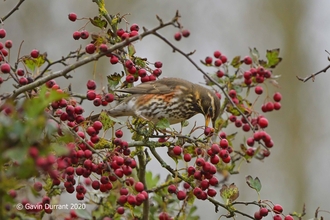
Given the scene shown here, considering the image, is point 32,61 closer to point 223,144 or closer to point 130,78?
point 130,78

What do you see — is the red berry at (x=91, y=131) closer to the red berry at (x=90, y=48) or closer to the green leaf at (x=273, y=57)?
the red berry at (x=90, y=48)

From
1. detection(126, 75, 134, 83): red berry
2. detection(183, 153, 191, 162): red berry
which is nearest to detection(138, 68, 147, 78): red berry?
detection(126, 75, 134, 83): red berry

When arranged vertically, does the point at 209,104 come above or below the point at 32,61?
above

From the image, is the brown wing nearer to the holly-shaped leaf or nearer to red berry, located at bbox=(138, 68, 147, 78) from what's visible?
red berry, located at bbox=(138, 68, 147, 78)

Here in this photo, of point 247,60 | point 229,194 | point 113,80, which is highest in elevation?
point 247,60

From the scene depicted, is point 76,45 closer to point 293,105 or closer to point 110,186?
point 293,105

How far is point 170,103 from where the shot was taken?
3006 mm

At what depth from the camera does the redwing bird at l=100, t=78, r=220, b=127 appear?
2.76 metres

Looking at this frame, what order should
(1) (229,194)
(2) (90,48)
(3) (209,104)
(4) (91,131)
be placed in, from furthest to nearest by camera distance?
1. (3) (209,104)
2. (1) (229,194)
3. (4) (91,131)
4. (2) (90,48)

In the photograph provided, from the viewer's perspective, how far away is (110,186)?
1.83m

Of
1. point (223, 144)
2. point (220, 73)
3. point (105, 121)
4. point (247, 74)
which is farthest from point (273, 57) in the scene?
point (105, 121)

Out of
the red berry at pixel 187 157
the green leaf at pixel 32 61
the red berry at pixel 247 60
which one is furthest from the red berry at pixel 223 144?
the green leaf at pixel 32 61

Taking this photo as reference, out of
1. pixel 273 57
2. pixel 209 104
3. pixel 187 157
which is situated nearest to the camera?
pixel 187 157

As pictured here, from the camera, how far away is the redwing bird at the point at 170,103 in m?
2.76
